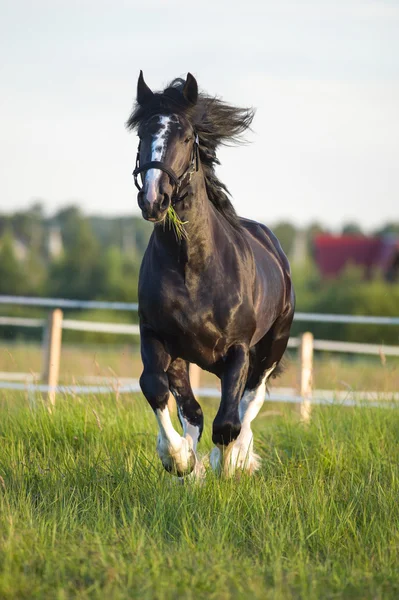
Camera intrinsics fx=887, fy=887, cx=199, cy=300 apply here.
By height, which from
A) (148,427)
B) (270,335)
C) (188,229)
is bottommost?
(148,427)

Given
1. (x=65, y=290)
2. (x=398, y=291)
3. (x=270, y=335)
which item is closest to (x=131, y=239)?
(x=65, y=290)

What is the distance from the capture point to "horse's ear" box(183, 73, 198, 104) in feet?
16.7

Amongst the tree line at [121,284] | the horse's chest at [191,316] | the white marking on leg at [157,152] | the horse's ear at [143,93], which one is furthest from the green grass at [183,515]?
the tree line at [121,284]

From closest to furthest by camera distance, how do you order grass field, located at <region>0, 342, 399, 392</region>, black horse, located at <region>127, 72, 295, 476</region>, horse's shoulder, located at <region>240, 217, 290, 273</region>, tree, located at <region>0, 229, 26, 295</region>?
black horse, located at <region>127, 72, 295, 476</region>
horse's shoulder, located at <region>240, 217, 290, 273</region>
grass field, located at <region>0, 342, 399, 392</region>
tree, located at <region>0, 229, 26, 295</region>

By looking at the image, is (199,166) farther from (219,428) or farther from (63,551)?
(63,551)

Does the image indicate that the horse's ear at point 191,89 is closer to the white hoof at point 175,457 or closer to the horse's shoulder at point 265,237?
the horse's shoulder at point 265,237

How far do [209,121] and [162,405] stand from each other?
182 cm

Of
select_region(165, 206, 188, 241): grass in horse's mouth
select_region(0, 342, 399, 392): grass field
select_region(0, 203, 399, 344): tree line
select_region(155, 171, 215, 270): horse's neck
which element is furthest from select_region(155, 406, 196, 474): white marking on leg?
select_region(0, 203, 399, 344): tree line

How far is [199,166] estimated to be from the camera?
526 cm

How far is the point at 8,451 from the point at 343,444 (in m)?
2.16

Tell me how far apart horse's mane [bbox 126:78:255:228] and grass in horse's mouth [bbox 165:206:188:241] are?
550mm

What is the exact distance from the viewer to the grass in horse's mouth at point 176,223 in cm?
505

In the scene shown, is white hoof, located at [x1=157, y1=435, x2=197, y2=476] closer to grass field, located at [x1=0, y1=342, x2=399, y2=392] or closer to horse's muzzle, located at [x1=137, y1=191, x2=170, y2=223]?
horse's muzzle, located at [x1=137, y1=191, x2=170, y2=223]

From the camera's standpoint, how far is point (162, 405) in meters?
5.14
